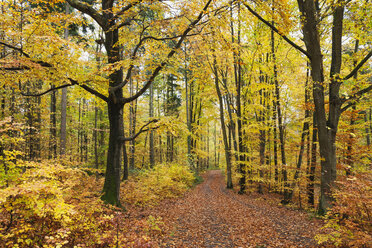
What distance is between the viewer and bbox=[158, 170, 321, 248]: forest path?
5.48 meters

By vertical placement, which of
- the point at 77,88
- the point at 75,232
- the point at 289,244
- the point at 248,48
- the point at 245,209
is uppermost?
the point at 248,48

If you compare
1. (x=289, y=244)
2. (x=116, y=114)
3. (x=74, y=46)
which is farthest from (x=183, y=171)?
(x=74, y=46)

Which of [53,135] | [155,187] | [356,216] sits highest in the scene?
[53,135]

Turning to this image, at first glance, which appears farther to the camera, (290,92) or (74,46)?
(290,92)

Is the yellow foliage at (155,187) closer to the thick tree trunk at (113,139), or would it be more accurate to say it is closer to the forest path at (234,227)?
the forest path at (234,227)

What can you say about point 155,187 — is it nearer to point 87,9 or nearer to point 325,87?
point 87,9

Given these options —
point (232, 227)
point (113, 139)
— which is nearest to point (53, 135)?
point (113, 139)

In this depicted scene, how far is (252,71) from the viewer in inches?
567

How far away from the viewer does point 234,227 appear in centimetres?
685

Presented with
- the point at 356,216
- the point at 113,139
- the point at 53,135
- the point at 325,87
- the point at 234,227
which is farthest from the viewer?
the point at 53,135

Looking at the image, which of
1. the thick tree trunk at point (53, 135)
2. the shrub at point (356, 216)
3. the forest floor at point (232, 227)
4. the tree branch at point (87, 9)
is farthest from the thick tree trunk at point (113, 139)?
the thick tree trunk at point (53, 135)

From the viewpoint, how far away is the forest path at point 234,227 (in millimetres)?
5480

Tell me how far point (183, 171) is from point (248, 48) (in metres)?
11.2

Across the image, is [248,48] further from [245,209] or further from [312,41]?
[245,209]
